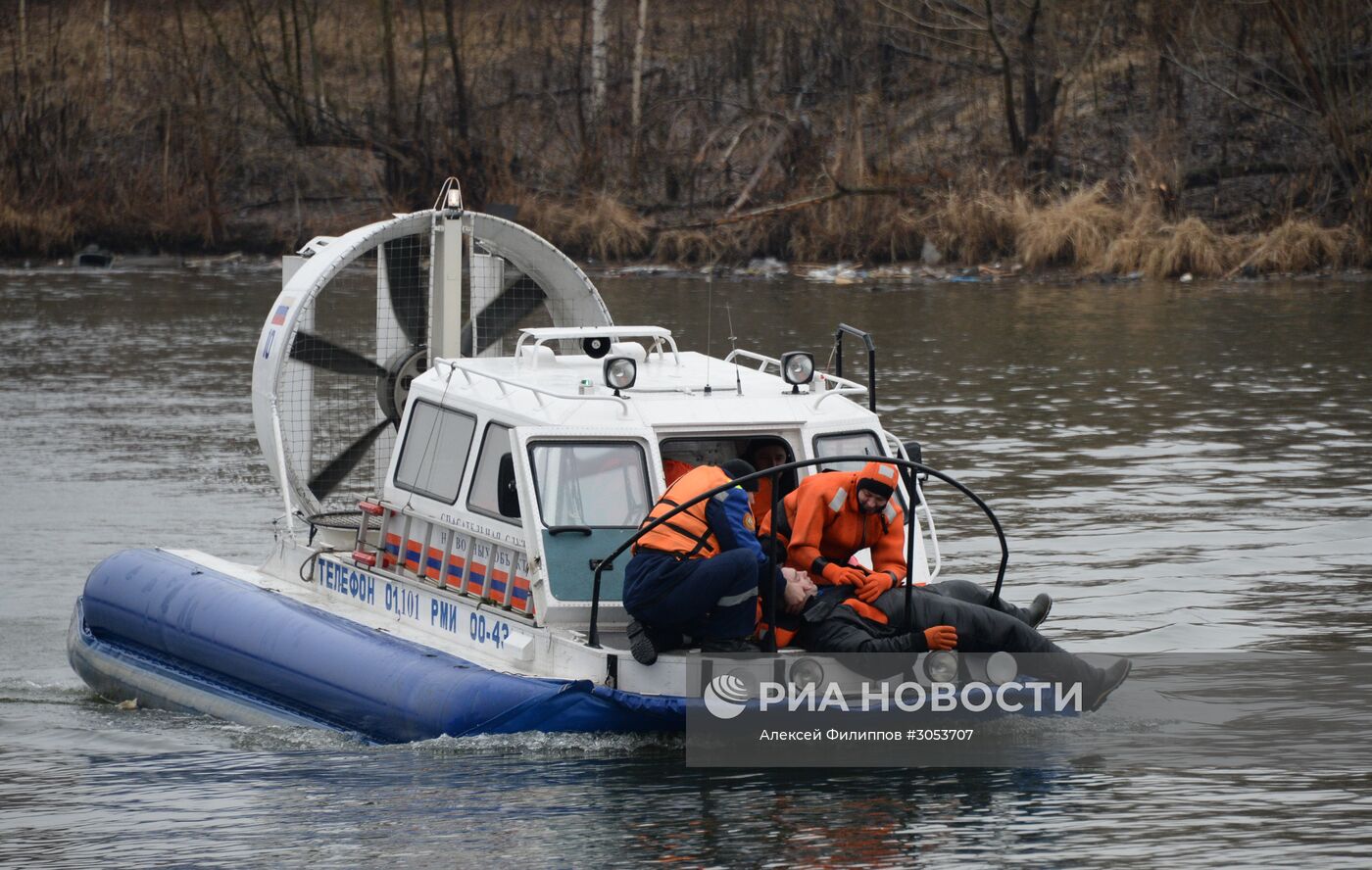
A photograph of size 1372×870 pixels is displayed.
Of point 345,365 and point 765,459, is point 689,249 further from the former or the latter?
point 765,459

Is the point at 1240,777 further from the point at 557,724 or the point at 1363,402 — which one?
the point at 1363,402

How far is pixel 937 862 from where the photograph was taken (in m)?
6.68

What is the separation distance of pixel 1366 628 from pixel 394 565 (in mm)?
4929

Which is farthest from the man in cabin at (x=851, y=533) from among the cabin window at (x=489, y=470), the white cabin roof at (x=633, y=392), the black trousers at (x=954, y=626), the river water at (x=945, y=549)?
the cabin window at (x=489, y=470)

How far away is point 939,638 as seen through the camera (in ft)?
25.4

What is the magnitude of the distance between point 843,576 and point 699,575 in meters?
0.70

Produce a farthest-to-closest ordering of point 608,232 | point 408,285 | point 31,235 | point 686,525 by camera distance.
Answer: point 31,235 < point 608,232 < point 408,285 < point 686,525

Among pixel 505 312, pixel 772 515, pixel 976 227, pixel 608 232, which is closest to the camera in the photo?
pixel 772 515

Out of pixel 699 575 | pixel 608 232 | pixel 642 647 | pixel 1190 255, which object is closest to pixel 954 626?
pixel 699 575

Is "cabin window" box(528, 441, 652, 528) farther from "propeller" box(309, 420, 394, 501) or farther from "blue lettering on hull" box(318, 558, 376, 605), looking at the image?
"propeller" box(309, 420, 394, 501)

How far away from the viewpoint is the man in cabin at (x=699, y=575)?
25.0 feet

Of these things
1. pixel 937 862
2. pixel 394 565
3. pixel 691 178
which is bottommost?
pixel 937 862

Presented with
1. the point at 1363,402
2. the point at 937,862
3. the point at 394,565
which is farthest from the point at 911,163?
the point at 937,862

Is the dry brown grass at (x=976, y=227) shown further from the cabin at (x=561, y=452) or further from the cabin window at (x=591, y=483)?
the cabin window at (x=591, y=483)
